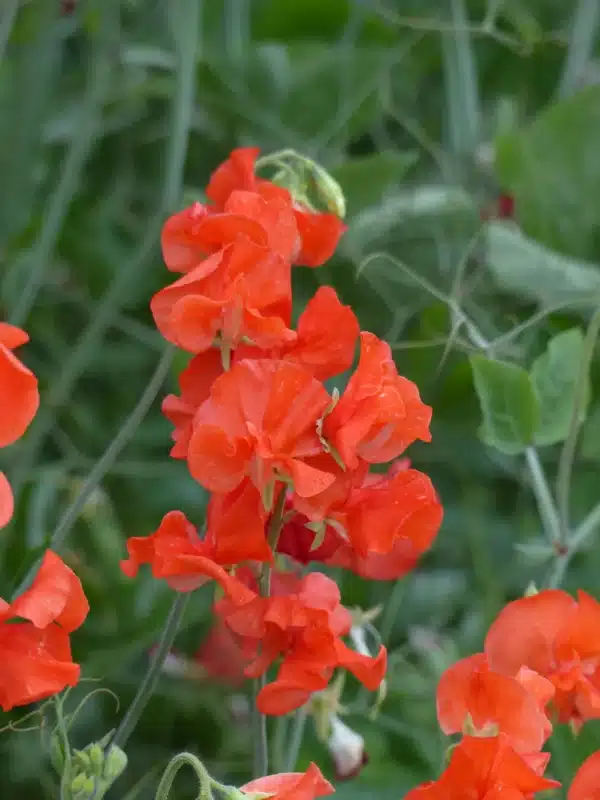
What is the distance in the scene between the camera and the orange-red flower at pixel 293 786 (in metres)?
0.38

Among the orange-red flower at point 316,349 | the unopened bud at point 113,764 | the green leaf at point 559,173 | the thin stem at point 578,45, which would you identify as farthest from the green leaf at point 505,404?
the thin stem at point 578,45

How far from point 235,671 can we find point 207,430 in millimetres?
447

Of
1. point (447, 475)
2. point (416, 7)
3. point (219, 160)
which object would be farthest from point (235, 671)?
point (416, 7)

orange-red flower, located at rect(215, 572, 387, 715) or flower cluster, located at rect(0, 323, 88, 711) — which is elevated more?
flower cluster, located at rect(0, 323, 88, 711)

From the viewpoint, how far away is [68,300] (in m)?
1.10

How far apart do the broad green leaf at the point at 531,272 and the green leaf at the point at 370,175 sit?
0.30ft

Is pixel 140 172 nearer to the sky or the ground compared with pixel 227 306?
nearer to the ground

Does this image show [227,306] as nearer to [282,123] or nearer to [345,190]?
[345,190]

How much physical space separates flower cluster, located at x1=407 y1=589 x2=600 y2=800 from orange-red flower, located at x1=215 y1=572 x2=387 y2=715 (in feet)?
0.12

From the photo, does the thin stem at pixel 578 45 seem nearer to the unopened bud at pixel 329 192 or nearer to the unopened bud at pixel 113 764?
the unopened bud at pixel 329 192

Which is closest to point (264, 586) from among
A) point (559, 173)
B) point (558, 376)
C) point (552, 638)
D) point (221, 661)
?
point (552, 638)

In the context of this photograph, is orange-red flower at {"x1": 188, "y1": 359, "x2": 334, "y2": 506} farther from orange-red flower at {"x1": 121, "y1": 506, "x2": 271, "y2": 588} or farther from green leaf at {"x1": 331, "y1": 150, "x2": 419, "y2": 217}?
green leaf at {"x1": 331, "y1": 150, "x2": 419, "y2": 217}

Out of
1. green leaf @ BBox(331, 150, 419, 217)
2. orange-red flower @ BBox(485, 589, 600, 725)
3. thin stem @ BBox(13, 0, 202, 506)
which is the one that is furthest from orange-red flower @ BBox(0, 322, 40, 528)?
green leaf @ BBox(331, 150, 419, 217)

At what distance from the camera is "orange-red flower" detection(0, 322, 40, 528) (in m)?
0.39
